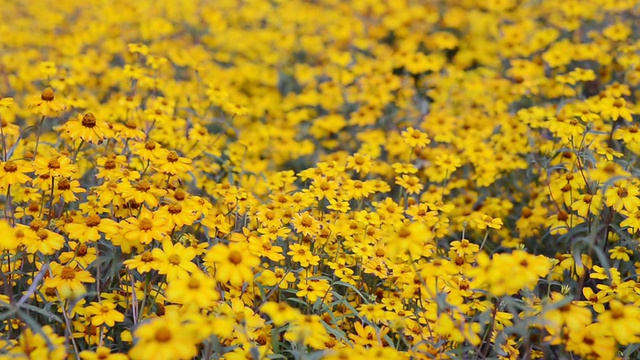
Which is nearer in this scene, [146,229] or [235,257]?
[235,257]

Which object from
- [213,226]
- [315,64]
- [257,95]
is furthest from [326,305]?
[315,64]

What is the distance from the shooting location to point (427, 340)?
235cm

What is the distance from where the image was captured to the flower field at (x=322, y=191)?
215 centimetres

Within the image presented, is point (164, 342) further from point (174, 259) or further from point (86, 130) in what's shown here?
point (86, 130)

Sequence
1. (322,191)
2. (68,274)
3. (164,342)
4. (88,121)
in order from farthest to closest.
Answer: (322,191)
(88,121)
(68,274)
(164,342)

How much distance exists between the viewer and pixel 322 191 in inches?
116

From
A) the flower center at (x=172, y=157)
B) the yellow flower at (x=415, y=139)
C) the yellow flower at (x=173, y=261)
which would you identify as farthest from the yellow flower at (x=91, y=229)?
the yellow flower at (x=415, y=139)

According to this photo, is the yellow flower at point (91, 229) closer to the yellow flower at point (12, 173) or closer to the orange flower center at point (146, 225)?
the orange flower center at point (146, 225)

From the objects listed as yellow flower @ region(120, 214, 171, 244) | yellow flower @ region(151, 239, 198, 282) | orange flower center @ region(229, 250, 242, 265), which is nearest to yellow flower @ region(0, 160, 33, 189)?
yellow flower @ region(120, 214, 171, 244)

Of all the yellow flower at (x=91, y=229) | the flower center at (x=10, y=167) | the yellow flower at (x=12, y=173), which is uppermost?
the flower center at (x=10, y=167)

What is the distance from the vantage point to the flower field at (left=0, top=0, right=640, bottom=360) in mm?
2146

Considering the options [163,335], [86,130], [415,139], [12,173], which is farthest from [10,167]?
[415,139]

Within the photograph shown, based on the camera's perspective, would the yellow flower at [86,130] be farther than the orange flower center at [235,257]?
Yes

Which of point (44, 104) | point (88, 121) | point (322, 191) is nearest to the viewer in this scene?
point (88, 121)
